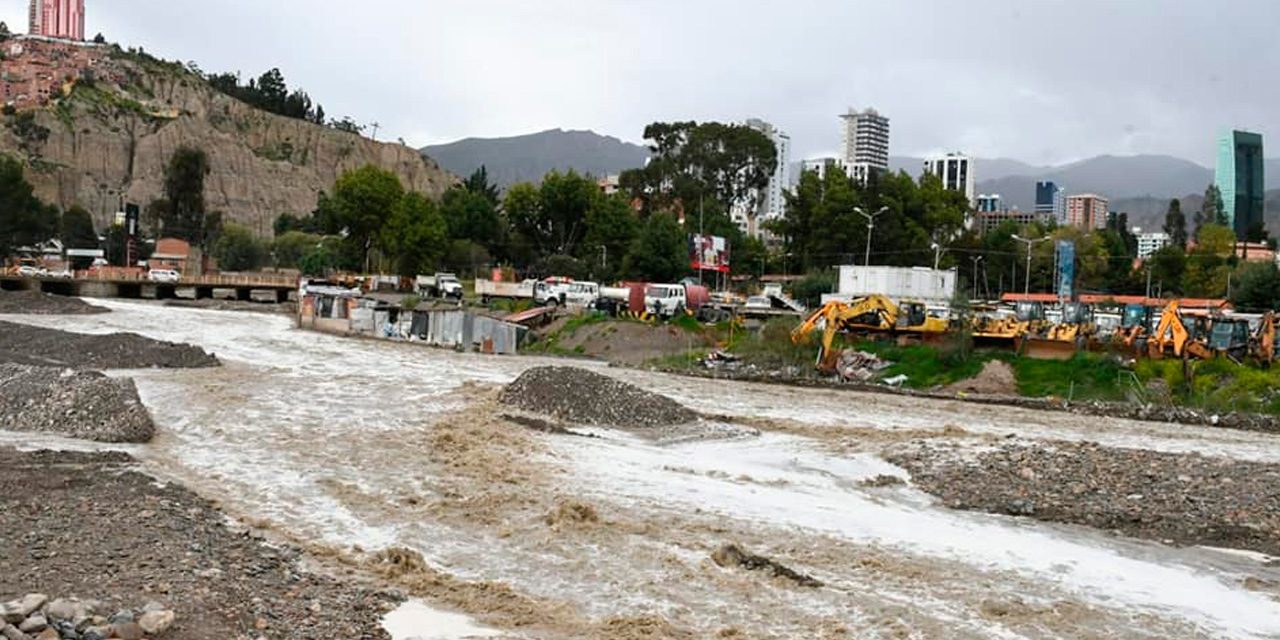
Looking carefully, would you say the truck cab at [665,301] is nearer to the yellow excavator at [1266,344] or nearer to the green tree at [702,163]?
the yellow excavator at [1266,344]

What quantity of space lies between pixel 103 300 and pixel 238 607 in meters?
86.7

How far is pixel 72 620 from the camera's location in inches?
369

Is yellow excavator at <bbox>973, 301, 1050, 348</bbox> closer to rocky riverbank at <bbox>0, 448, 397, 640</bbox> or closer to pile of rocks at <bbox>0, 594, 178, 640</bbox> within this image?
rocky riverbank at <bbox>0, 448, 397, 640</bbox>

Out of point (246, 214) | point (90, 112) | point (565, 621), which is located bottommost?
point (565, 621)

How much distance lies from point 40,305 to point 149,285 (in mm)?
28012

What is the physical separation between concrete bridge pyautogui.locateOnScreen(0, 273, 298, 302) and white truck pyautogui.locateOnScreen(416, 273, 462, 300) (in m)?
17.2

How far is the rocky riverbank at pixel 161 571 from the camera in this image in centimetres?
1059

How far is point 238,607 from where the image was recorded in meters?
11.2

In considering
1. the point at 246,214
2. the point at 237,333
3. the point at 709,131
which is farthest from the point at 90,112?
the point at 237,333

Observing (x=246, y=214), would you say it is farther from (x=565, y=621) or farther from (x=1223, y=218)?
(x=565, y=621)

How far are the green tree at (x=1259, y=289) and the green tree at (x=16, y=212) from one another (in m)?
117

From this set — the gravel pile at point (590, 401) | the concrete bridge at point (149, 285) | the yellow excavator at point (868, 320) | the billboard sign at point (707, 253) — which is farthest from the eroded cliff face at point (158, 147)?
the gravel pile at point (590, 401)

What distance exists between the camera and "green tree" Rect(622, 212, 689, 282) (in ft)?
276

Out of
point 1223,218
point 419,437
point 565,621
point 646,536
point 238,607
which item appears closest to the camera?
point 238,607
